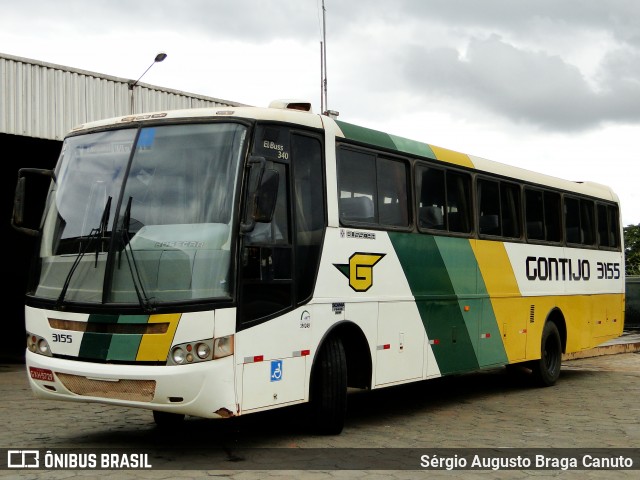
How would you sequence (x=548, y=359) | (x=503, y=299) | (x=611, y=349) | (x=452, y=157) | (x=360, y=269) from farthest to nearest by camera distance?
(x=611, y=349) → (x=548, y=359) → (x=503, y=299) → (x=452, y=157) → (x=360, y=269)

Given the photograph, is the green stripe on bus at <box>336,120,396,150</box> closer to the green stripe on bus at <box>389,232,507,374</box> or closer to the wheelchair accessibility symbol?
the green stripe on bus at <box>389,232,507,374</box>

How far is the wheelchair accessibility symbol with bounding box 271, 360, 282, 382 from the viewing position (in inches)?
319

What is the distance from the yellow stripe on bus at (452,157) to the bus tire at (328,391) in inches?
139

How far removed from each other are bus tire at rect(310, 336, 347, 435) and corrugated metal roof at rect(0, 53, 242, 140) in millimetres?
9858

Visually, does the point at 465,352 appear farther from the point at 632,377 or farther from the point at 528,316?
the point at 632,377

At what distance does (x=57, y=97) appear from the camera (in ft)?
56.5

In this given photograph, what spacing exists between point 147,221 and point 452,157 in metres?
5.16

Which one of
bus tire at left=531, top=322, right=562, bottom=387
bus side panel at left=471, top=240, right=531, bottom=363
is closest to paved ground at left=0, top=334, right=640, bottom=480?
bus tire at left=531, top=322, right=562, bottom=387

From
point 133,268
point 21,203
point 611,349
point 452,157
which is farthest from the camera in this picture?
point 611,349

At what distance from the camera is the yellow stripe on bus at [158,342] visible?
746 centimetres

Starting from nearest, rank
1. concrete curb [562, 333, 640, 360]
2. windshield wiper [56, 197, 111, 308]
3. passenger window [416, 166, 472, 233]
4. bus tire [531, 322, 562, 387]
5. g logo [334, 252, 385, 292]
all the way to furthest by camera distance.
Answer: windshield wiper [56, 197, 111, 308] → g logo [334, 252, 385, 292] → passenger window [416, 166, 472, 233] → bus tire [531, 322, 562, 387] → concrete curb [562, 333, 640, 360]

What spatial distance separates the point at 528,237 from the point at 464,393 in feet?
8.09

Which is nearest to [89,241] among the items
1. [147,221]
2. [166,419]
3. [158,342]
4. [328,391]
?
[147,221]

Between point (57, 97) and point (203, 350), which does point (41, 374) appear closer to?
point (203, 350)
